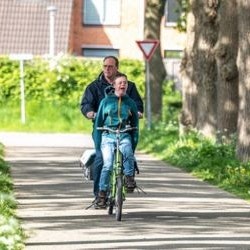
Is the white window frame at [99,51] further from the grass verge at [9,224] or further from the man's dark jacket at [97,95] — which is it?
the man's dark jacket at [97,95]

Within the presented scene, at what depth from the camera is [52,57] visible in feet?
177

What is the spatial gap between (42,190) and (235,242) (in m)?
7.24

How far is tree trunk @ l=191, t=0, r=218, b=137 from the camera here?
3188 centimetres

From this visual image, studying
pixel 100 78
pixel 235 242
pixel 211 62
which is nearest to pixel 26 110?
pixel 211 62

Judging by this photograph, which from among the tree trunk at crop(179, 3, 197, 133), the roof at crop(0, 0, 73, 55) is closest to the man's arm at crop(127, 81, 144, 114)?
the tree trunk at crop(179, 3, 197, 133)

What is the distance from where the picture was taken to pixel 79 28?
62500 mm

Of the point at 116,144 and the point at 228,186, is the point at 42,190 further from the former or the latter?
the point at 116,144

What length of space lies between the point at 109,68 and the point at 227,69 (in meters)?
10.8

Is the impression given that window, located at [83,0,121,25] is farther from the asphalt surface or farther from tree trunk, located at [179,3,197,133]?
the asphalt surface

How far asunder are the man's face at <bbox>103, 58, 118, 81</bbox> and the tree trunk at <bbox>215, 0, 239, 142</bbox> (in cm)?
1061

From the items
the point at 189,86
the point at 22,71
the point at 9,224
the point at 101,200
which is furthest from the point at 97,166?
the point at 22,71

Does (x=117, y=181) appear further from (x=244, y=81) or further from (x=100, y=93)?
(x=244, y=81)

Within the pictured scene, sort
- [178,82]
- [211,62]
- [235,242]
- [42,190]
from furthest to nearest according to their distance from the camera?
[178,82], [211,62], [42,190], [235,242]

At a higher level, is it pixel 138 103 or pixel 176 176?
pixel 138 103
